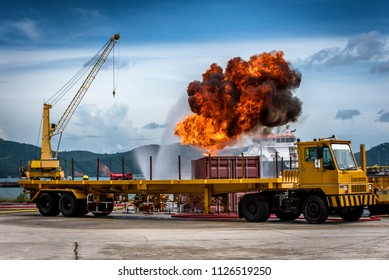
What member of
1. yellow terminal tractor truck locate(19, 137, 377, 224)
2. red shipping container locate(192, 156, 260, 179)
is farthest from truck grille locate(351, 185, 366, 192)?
red shipping container locate(192, 156, 260, 179)

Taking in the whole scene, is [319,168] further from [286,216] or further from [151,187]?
[151,187]

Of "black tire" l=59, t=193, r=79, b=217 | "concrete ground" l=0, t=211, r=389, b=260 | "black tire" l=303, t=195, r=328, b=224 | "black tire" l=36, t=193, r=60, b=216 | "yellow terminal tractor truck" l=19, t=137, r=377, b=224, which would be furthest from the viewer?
"black tire" l=36, t=193, r=60, b=216

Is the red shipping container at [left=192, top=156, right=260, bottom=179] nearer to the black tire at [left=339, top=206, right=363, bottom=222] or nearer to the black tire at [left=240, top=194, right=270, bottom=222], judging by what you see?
the black tire at [left=240, top=194, right=270, bottom=222]

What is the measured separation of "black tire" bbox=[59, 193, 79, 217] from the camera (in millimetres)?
31594

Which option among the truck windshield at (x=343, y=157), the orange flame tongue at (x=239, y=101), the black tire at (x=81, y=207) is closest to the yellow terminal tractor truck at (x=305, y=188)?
the truck windshield at (x=343, y=157)

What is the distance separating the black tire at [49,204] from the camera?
107ft

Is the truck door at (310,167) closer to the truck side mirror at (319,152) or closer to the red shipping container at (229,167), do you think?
the truck side mirror at (319,152)

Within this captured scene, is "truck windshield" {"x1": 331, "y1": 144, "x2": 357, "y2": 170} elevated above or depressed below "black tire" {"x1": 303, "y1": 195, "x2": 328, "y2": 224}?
above

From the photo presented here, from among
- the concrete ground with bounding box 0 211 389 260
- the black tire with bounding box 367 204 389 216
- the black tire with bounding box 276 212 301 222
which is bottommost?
the concrete ground with bounding box 0 211 389 260

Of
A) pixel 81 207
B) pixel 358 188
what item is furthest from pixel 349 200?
pixel 81 207

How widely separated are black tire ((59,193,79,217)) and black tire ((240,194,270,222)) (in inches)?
361

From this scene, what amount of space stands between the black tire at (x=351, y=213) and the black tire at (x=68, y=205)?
13.2 meters
